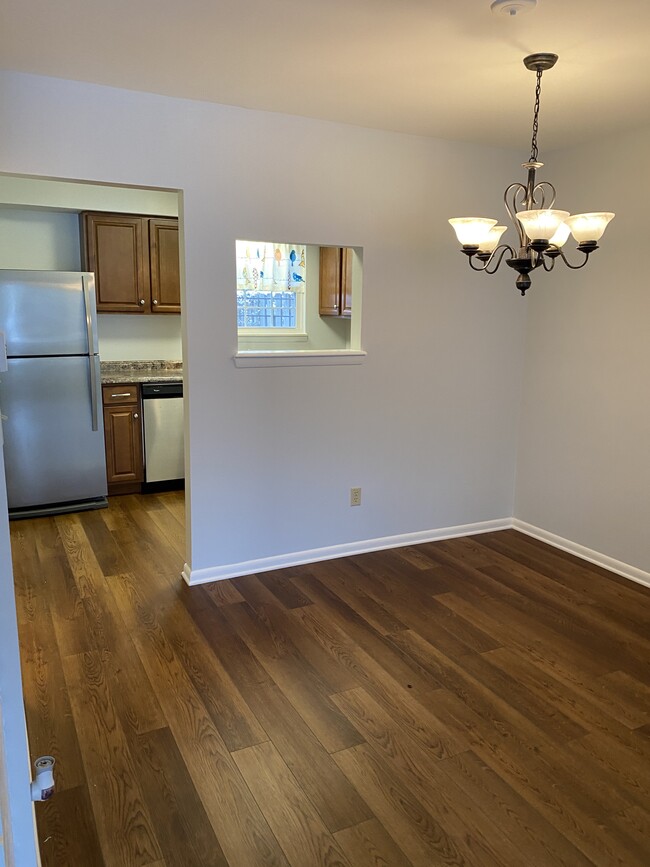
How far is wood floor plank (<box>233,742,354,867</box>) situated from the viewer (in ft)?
5.87

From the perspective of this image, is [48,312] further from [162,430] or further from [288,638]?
[288,638]

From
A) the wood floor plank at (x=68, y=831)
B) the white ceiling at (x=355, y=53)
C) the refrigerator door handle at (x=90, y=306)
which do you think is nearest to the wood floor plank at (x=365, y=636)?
the wood floor plank at (x=68, y=831)

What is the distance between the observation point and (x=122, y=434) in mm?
5070

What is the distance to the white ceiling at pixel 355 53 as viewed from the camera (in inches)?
83.4

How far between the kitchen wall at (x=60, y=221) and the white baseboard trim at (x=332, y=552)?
2.57 metres

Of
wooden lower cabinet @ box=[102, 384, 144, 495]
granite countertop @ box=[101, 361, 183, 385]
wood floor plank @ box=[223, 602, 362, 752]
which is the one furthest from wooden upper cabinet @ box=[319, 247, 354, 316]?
wood floor plank @ box=[223, 602, 362, 752]

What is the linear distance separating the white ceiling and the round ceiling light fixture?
3 cm

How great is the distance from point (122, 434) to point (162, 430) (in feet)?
1.03

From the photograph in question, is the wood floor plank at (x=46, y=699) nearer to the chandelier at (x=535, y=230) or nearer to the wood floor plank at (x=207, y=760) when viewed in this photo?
the wood floor plank at (x=207, y=760)

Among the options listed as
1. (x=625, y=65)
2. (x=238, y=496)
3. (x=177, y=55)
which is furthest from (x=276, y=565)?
(x=625, y=65)

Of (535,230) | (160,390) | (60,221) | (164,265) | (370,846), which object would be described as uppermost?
(60,221)

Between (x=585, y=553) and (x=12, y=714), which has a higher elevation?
(x=12, y=714)

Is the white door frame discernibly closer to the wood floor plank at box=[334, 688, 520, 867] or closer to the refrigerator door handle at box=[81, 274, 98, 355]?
the wood floor plank at box=[334, 688, 520, 867]

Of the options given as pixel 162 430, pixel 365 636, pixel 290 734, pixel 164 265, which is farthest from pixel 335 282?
pixel 290 734
